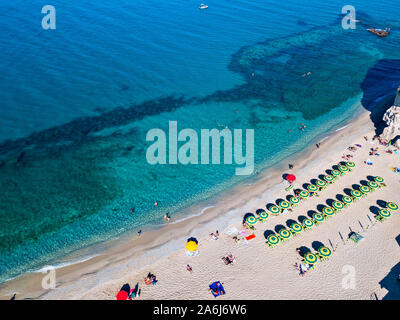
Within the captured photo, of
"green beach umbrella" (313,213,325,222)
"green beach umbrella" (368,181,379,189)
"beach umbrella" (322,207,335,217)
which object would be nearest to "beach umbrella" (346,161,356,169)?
"green beach umbrella" (368,181,379,189)

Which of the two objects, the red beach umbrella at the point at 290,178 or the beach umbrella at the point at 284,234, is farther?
the red beach umbrella at the point at 290,178

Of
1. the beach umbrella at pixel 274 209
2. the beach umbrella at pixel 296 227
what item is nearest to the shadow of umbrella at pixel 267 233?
the beach umbrella at pixel 296 227

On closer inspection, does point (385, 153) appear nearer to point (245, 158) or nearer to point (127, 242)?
point (245, 158)

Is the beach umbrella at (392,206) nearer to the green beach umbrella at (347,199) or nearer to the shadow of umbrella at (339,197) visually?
the green beach umbrella at (347,199)

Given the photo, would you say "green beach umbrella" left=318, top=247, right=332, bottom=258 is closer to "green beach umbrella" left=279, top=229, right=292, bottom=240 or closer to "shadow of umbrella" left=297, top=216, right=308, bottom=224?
"green beach umbrella" left=279, top=229, right=292, bottom=240

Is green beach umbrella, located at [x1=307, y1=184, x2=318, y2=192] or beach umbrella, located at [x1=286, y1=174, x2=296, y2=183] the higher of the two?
beach umbrella, located at [x1=286, y1=174, x2=296, y2=183]
